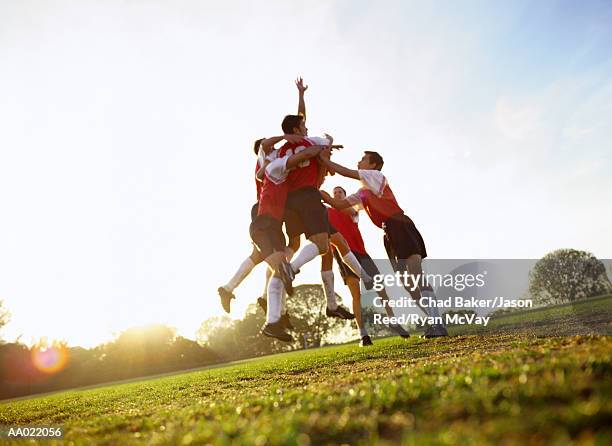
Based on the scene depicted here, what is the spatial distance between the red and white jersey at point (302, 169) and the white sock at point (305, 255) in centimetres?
97

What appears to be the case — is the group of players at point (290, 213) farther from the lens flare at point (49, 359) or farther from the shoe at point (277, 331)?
the lens flare at point (49, 359)

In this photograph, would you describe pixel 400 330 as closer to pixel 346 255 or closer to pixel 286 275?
pixel 346 255

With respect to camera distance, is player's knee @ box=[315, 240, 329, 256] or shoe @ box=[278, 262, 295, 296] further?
player's knee @ box=[315, 240, 329, 256]

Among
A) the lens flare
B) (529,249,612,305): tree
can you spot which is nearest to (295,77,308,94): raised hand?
(529,249,612,305): tree

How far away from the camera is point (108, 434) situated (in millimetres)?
3988

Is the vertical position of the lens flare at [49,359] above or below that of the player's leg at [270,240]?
below

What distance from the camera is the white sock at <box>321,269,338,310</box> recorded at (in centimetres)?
869

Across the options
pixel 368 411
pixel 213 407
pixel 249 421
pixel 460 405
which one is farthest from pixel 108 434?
pixel 460 405

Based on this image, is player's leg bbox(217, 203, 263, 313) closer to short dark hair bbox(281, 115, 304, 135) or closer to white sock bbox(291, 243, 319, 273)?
white sock bbox(291, 243, 319, 273)

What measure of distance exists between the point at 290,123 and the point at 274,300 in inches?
119

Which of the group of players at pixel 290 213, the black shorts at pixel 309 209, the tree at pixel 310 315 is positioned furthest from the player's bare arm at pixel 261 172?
the tree at pixel 310 315

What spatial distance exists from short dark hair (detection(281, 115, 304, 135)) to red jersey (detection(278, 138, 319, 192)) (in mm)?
485

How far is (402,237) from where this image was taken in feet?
35.1

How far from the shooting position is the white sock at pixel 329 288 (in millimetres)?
8689
